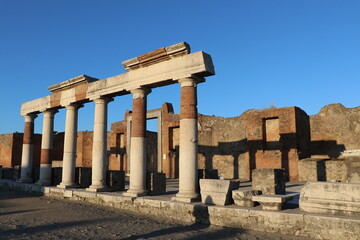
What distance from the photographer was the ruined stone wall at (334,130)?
55.3 feet

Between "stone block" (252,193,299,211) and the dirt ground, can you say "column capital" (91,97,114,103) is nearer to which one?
the dirt ground

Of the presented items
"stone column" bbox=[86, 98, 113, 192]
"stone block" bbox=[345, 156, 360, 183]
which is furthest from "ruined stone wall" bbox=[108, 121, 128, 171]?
"stone block" bbox=[345, 156, 360, 183]

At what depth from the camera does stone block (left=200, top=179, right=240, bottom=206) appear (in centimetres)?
676

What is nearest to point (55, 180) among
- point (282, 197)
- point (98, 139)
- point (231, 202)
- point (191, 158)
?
point (98, 139)

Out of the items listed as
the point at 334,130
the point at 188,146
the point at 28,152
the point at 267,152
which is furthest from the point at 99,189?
the point at 334,130

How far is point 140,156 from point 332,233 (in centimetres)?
534

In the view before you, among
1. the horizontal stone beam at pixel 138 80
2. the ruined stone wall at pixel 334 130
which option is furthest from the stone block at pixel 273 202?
the ruined stone wall at pixel 334 130

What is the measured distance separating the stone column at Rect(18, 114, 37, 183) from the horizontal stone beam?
A: 55.2 inches

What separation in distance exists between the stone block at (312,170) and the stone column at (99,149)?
9546mm

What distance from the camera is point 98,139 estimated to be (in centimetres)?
1021

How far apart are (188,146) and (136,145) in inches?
77.2

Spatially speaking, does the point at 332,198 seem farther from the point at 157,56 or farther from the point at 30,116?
the point at 30,116

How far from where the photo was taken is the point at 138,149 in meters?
8.76

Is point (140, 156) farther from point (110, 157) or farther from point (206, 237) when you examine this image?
point (110, 157)
